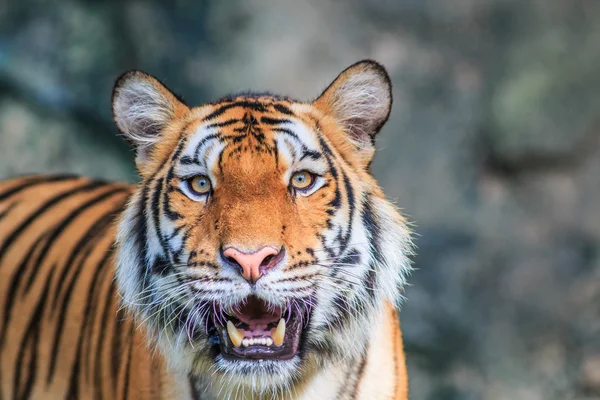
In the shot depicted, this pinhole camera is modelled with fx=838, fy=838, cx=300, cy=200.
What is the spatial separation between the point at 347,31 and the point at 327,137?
2.51 meters

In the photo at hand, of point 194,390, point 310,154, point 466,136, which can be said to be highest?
point 466,136

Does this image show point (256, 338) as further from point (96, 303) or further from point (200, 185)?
point (96, 303)

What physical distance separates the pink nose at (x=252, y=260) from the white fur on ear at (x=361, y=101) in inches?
21.3

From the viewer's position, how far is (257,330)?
1972mm

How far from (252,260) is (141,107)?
2.26 feet

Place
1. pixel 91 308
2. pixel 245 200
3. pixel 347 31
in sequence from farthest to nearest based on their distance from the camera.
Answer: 1. pixel 347 31
2. pixel 91 308
3. pixel 245 200

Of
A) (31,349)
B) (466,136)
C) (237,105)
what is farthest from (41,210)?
(466,136)

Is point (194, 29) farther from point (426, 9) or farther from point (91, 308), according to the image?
point (91, 308)

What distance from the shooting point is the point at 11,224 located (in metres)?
3.04

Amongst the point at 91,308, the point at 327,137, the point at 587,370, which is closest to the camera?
the point at 327,137

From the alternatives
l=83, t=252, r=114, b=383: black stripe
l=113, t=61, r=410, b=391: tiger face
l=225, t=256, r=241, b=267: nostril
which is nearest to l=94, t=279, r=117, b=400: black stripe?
l=83, t=252, r=114, b=383: black stripe

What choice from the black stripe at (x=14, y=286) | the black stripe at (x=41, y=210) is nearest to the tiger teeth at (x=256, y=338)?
the black stripe at (x=14, y=286)

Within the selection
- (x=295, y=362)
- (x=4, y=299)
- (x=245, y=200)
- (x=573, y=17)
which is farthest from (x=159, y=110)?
(x=573, y=17)

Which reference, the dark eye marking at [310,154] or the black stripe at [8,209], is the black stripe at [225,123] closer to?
the dark eye marking at [310,154]
